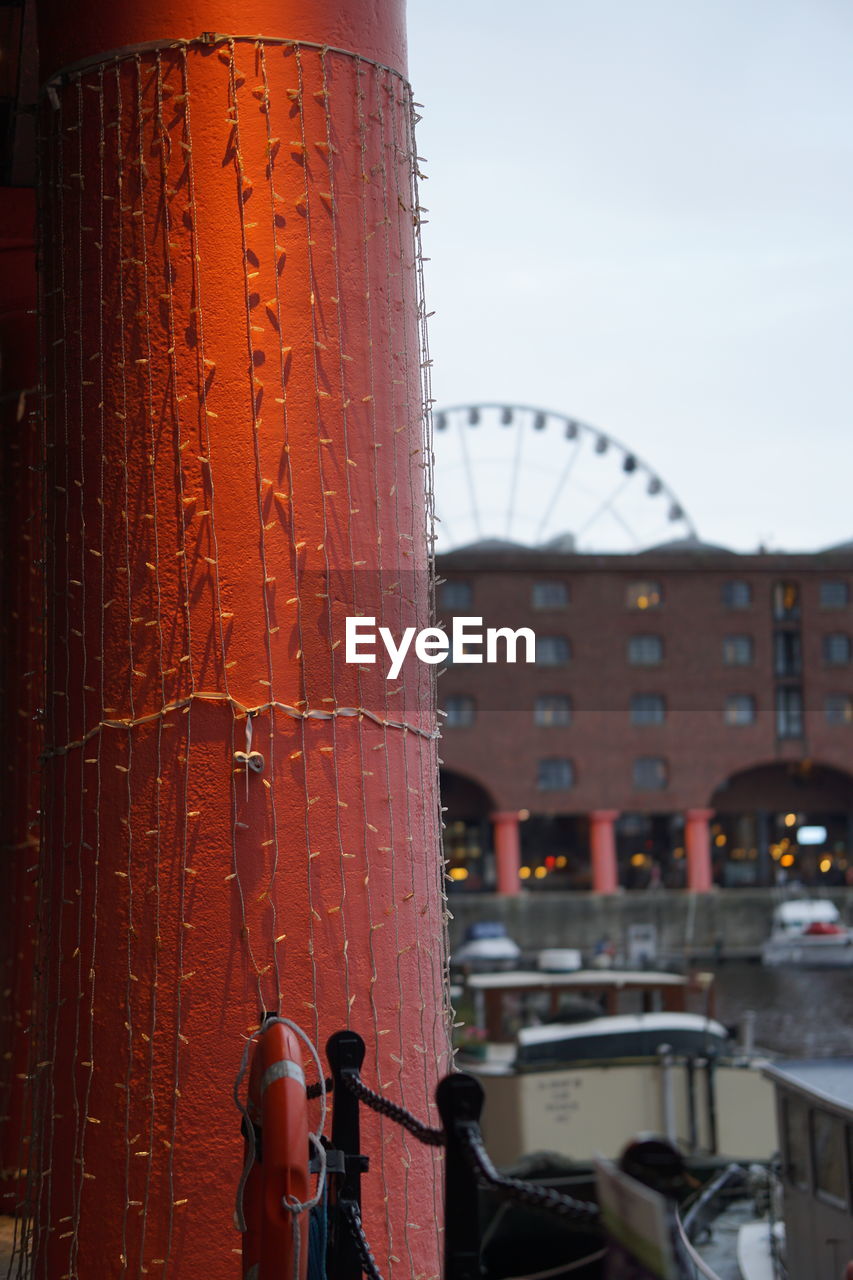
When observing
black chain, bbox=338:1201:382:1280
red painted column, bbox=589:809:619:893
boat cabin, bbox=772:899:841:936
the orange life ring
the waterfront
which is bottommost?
the waterfront

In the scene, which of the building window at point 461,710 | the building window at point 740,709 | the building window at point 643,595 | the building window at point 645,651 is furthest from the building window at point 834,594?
the building window at point 461,710

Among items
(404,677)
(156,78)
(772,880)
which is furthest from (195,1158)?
(772,880)

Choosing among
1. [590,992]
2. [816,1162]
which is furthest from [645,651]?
[816,1162]

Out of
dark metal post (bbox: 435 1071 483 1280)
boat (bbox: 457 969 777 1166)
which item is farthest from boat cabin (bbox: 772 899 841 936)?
dark metal post (bbox: 435 1071 483 1280)

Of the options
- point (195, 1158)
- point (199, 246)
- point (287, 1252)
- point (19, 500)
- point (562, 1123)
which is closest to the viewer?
point (287, 1252)

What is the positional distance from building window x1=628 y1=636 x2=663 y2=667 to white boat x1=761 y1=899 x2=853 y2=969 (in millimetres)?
A: 7548

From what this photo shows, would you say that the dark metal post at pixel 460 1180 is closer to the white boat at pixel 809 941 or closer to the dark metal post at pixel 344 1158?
the dark metal post at pixel 344 1158

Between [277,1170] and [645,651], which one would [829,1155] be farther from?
[645,651]

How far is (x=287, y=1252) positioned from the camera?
Result: 2.69m

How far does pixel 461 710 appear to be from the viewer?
43.0 m

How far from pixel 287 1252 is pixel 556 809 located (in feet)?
136

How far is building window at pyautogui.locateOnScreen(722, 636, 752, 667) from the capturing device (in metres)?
43.7

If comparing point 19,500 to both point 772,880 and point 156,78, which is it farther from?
point 772,880

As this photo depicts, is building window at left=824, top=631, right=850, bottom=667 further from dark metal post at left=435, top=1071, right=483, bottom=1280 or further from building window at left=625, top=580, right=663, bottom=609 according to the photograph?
dark metal post at left=435, top=1071, right=483, bottom=1280
